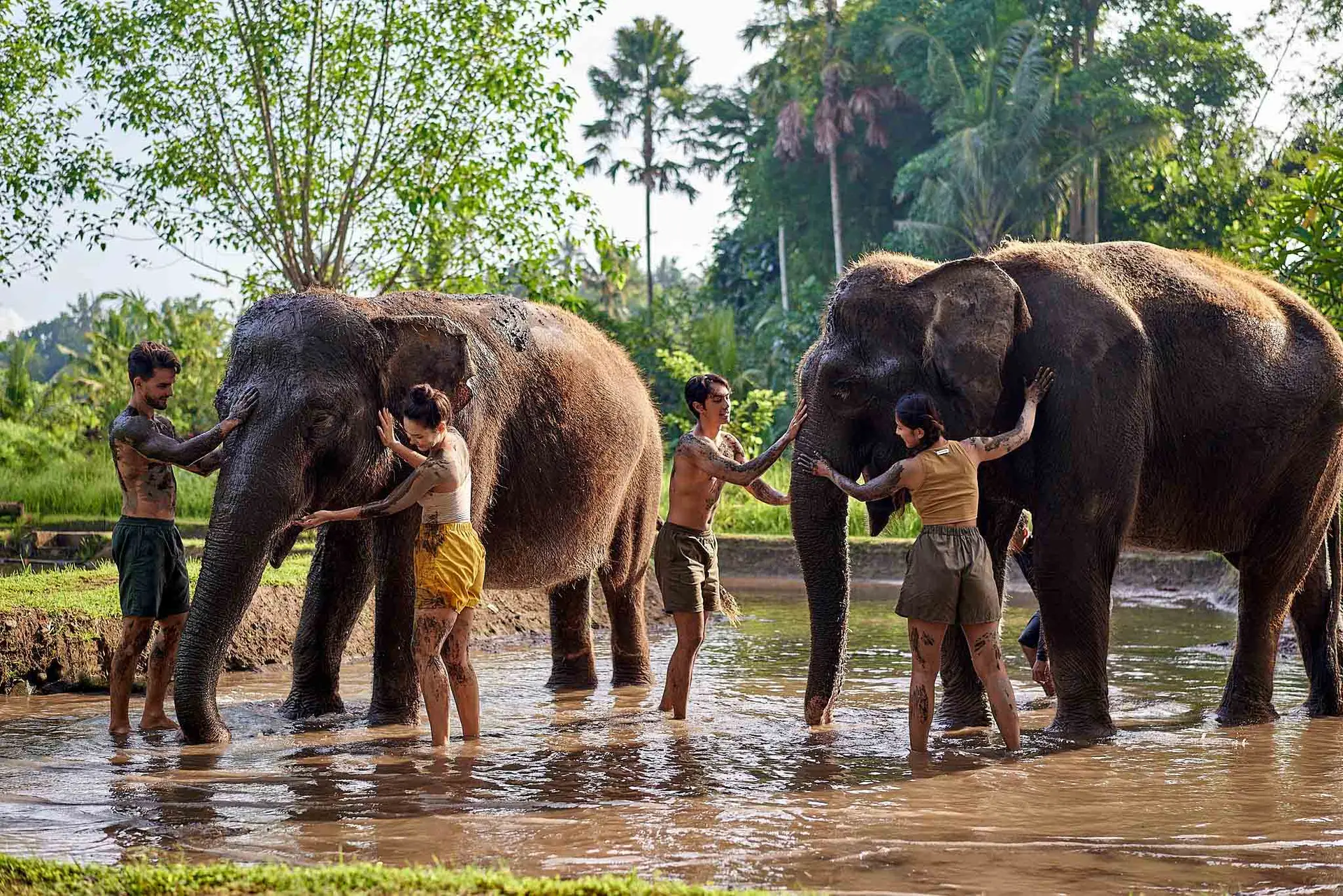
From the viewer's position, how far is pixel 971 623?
22.7 ft

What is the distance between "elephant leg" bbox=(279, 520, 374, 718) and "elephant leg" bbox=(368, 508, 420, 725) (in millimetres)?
437

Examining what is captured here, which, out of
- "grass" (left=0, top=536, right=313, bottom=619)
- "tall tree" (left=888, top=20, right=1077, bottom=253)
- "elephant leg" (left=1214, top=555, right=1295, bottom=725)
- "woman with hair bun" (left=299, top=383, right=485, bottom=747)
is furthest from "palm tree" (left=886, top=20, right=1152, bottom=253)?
"woman with hair bun" (left=299, top=383, right=485, bottom=747)

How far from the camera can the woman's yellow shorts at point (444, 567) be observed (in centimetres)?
709

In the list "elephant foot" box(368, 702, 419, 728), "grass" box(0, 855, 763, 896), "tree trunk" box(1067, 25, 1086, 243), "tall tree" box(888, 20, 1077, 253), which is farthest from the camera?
"tree trunk" box(1067, 25, 1086, 243)

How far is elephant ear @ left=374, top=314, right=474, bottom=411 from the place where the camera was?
7438 mm

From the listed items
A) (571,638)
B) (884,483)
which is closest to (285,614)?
(571,638)

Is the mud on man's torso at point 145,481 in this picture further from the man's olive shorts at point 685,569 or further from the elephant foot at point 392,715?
the man's olive shorts at point 685,569

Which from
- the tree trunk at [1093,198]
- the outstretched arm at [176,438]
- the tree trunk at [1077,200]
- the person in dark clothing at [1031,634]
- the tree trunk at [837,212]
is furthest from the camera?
the tree trunk at [837,212]

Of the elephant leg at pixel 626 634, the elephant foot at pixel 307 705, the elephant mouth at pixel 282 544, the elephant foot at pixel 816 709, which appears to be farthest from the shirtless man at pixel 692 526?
the elephant mouth at pixel 282 544

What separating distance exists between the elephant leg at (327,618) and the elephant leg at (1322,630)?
5412mm

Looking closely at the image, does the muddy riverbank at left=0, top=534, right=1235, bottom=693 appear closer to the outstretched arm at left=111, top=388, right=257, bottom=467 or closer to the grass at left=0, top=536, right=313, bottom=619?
the grass at left=0, top=536, right=313, bottom=619

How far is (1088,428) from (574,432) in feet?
10.2

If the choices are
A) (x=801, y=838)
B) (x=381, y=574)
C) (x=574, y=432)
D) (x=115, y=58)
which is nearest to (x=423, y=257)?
(x=115, y=58)

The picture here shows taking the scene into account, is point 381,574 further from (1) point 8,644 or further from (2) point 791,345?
(2) point 791,345
